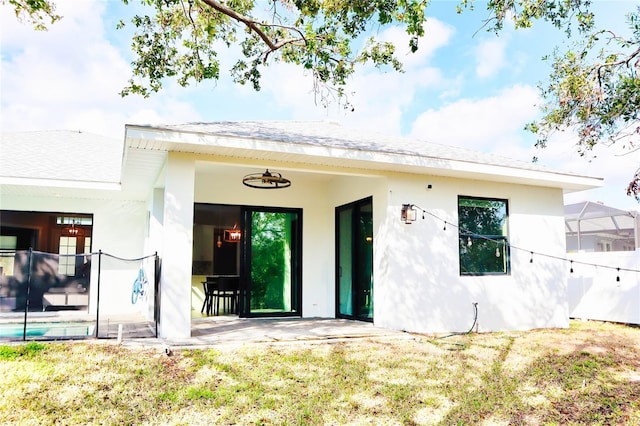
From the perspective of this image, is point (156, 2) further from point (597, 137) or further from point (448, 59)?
point (448, 59)

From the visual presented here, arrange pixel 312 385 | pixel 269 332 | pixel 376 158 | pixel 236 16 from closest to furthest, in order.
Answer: pixel 312 385 → pixel 236 16 → pixel 269 332 → pixel 376 158

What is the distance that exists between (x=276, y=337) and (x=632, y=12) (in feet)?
20.7

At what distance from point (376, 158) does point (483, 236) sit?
2.64 metres

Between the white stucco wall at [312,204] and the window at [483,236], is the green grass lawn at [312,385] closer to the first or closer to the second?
the window at [483,236]

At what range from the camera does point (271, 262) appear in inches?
355

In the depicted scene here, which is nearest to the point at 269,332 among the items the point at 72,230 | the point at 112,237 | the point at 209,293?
the point at 209,293

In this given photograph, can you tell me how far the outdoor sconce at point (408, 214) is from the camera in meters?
7.60

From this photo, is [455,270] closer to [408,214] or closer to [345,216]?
[408,214]

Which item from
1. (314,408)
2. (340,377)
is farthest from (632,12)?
(314,408)

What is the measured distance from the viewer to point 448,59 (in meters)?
13.4

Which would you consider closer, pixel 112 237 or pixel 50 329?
pixel 50 329

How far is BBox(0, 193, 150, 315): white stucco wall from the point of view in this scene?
10258 millimetres

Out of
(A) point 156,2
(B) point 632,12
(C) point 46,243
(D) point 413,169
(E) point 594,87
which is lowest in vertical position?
(C) point 46,243

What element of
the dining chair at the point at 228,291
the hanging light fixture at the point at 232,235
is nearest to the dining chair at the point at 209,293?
the dining chair at the point at 228,291
